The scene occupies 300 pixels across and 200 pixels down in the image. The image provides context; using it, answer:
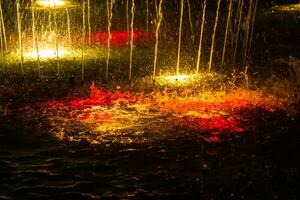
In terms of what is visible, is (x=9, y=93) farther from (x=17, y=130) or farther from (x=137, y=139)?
(x=137, y=139)

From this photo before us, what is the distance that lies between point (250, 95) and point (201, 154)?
4.13m

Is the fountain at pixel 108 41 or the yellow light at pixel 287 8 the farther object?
the yellow light at pixel 287 8

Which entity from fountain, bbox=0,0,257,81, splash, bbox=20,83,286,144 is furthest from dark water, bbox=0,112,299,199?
fountain, bbox=0,0,257,81

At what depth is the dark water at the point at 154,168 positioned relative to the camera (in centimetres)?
801

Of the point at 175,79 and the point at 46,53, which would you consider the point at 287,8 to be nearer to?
the point at 175,79

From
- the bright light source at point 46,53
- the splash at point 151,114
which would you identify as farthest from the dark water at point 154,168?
the bright light source at point 46,53

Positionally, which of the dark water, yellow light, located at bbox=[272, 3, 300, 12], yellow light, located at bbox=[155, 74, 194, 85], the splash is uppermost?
yellow light, located at bbox=[272, 3, 300, 12]

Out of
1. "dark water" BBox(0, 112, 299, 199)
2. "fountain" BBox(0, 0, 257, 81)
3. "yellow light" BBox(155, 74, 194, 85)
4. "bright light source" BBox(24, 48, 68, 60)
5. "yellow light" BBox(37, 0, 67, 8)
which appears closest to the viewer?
"dark water" BBox(0, 112, 299, 199)

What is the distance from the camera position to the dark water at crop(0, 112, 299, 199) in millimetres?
8008

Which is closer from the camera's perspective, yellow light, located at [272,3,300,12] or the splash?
the splash

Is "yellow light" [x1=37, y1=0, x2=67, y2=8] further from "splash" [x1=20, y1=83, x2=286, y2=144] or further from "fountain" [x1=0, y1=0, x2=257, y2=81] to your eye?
"splash" [x1=20, y1=83, x2=286, y2=144]

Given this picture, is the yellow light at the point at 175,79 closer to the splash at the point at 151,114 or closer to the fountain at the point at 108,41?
the fountain at the point at 108,41

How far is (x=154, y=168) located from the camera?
350 inches

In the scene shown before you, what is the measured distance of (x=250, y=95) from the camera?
13.0 metres
